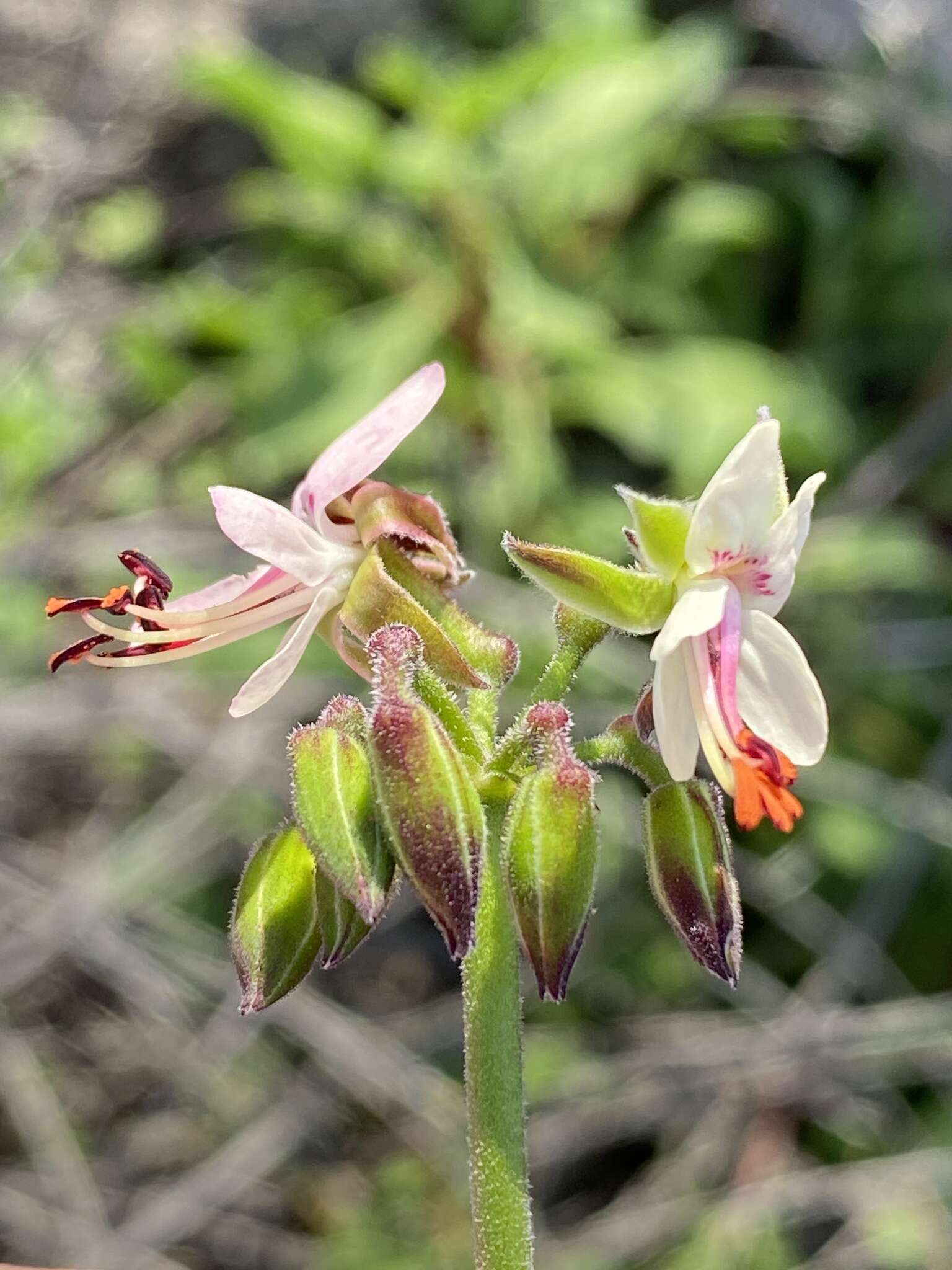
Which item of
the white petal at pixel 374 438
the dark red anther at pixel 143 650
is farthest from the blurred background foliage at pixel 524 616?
the white petal at pixel 374 438

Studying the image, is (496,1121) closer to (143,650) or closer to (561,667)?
(561,667)

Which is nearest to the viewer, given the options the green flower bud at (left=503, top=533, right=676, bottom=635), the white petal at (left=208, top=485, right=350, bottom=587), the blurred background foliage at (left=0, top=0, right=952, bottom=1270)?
the green flower bud at (left=503, top=533, right=676, bottom=635)

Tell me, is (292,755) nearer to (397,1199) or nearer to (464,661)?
(464,661)

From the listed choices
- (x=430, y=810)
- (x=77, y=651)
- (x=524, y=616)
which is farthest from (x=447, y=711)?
(x=524, y=616)

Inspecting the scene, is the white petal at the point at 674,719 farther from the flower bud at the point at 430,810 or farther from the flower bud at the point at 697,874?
the flower bud at the point at 430,810

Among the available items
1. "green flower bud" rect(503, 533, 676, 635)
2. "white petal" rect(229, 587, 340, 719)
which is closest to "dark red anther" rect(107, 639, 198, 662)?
"white petal" rect(229, 587, 340, 719)

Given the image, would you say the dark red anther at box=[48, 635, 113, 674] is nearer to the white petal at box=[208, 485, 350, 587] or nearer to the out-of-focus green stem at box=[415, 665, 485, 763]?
the white petal at box=[208, 485, 350, 587]
